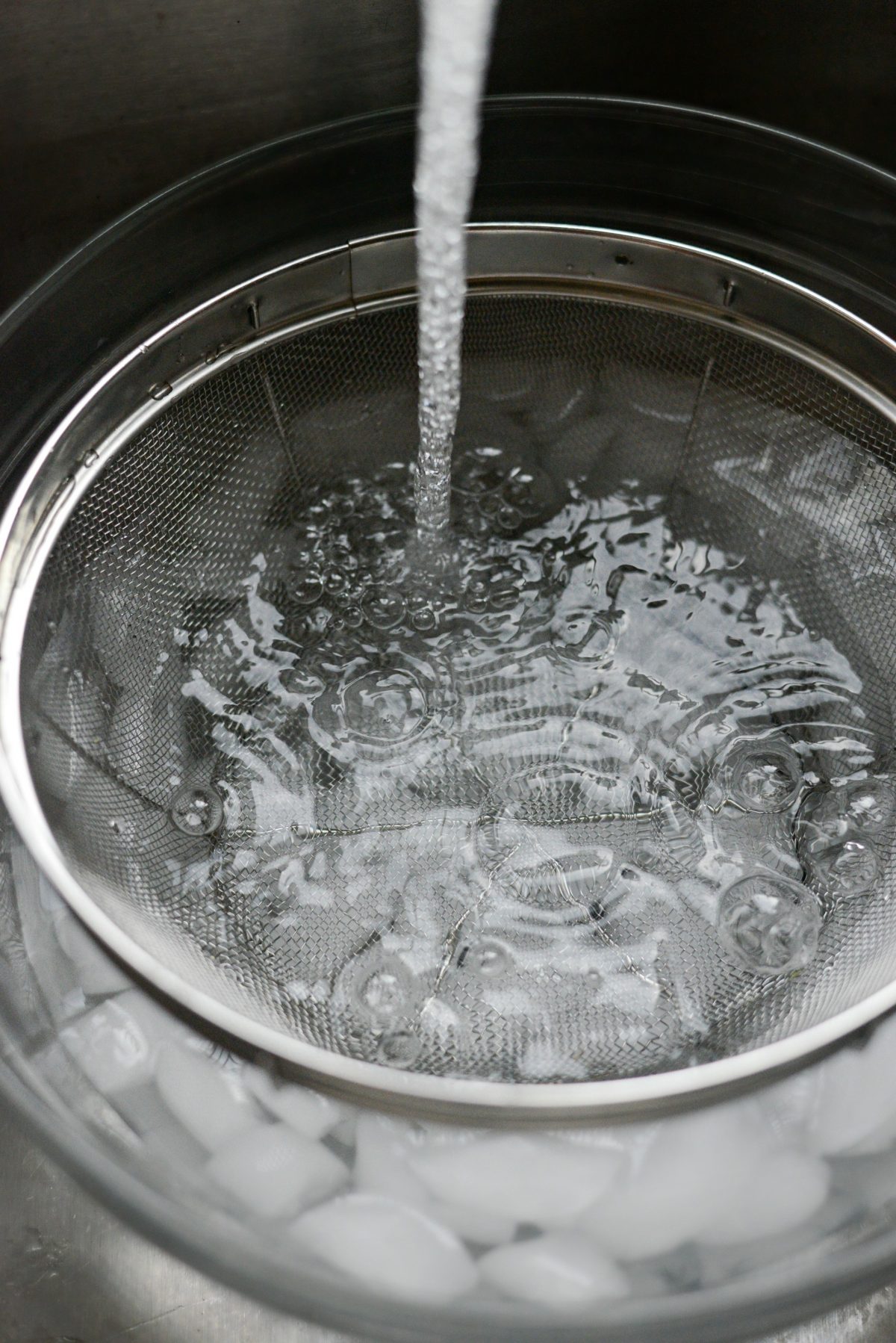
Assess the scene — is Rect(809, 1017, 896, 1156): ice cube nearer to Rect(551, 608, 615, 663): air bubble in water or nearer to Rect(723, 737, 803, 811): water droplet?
Rect(723, 737, 803, 811): water droplet

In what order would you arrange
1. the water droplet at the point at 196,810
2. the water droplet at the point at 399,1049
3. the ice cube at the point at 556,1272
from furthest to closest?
the water droplet at the point at 196,810 < the water droplet at the point at 399,1049 < the ice cube at the point at 556,1272

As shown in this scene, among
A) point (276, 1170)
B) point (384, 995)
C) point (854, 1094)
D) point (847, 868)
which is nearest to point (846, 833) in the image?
point (847, 868)

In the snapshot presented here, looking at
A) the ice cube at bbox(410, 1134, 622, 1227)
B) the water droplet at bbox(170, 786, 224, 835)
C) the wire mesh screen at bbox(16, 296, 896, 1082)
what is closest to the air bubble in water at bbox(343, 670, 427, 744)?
the wire mesh screen at bbox(16, 296, 896, 1082)

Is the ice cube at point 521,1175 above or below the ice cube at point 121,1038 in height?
below

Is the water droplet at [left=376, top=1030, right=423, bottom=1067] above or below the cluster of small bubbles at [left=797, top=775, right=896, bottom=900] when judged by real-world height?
below

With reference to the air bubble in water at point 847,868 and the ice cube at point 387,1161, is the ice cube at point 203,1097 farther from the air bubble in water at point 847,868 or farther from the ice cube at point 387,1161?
the air bubble in water at point 847,868

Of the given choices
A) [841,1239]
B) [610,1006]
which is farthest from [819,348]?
[841,1239]

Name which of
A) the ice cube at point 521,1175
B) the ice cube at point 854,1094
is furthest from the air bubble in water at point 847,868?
the ice cube at point 521,1175
